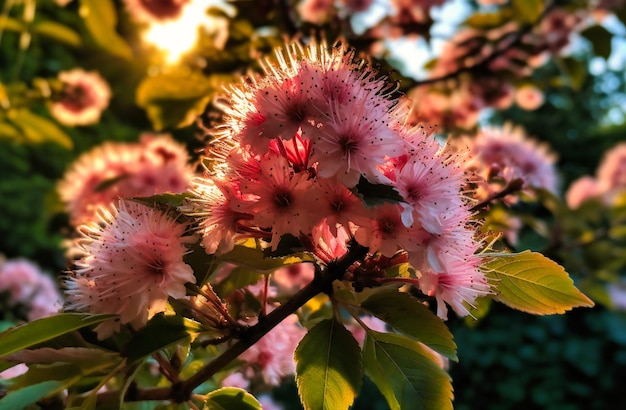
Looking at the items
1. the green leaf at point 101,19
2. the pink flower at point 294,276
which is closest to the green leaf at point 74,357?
the pink flower at point 294,276

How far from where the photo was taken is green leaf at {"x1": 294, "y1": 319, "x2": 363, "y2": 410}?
50 centimetres

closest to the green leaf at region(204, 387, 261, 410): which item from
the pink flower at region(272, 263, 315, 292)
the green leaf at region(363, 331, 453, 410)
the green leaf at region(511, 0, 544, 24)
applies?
the green leaf at region(363, 331, 453, 410)

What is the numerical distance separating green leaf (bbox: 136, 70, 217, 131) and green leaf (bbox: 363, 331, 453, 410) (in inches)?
26.0

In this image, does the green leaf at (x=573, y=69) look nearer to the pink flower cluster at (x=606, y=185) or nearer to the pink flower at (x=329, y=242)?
the pink flower cluster at (x=606, y=185)

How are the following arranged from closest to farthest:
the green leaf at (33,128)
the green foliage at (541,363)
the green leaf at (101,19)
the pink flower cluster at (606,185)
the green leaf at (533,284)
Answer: the green leaf at (533,284) < the green leaf at (101,19) < the green leaf at (33,128) < the pink flower cluster at (606,185) < the green foliage at (541,363)

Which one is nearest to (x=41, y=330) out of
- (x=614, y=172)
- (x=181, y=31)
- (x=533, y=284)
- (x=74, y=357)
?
(x=74, y=357)

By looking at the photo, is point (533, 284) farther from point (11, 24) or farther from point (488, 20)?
point (11, 24)

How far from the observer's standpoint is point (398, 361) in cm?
52

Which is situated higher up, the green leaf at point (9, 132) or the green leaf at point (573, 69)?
the green leaf at point (9, 132)

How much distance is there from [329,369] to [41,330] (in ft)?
0.74

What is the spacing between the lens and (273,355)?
0.70 m

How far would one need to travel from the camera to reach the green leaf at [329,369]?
1.66 ft

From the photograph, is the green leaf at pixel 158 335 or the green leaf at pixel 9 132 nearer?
the green leaf at pixel 158 335

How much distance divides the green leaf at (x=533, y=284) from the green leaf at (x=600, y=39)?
49.1 inches
